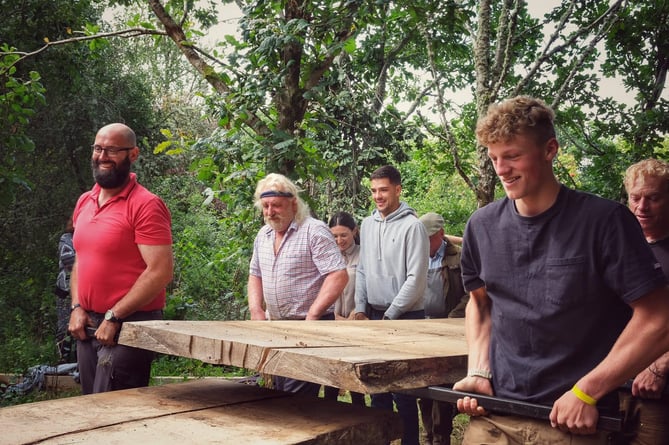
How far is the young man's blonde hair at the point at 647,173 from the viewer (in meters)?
3.20

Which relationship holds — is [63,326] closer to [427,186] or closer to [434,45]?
[434,45]

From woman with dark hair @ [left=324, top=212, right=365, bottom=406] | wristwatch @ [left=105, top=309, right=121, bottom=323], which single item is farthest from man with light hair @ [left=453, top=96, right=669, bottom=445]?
woman with dark hair @ [left=324, top=212, right=365, bottom=406]

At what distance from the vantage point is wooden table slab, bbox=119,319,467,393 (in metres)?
2.37

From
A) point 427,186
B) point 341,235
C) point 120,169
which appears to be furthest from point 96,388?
point 427,186

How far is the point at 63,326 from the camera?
761cm

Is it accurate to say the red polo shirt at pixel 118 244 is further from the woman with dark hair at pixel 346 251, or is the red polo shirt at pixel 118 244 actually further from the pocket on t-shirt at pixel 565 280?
the pocket on t-shirt at pixel 565 280

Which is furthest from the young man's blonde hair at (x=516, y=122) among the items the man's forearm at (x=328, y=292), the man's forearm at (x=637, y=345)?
the man's forearm at (x=328, y=292)

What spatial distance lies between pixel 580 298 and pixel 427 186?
16.5 metres

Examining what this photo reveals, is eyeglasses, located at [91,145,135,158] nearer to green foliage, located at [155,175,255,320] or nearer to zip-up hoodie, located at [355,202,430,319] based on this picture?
zip-up hoodie, located at [355,202,430,319]

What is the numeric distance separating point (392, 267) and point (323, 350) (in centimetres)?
228

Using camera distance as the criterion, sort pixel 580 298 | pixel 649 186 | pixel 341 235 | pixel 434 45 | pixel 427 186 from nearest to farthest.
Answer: pixel 580 298
pixel 649 186
pixel 341 235
pixel 434 45
pixel 427 186

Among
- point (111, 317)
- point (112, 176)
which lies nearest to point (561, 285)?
point (111, 317)

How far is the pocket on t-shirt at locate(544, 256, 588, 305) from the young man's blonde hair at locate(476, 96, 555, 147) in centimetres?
40

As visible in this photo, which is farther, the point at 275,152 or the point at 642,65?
the point at 642,65
